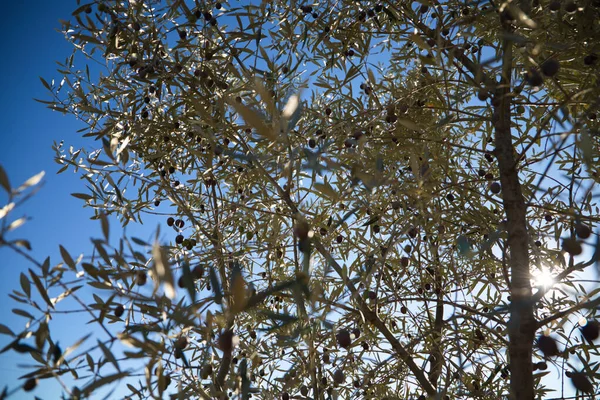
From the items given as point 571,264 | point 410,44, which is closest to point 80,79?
point 410,44

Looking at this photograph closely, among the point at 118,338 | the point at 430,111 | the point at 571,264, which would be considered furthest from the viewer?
the point at 430,111

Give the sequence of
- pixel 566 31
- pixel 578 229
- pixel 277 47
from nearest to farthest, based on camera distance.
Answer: pixel 578 229, pixel 566 31, pixel 277 47

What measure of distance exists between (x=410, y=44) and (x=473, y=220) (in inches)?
32.1

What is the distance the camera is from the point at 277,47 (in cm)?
211

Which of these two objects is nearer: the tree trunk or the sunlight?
the sunlight

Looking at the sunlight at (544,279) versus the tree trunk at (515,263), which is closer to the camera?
the sunlight at (544,279)

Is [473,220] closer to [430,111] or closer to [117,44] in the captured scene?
[430,111]

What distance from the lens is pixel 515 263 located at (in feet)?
4.22

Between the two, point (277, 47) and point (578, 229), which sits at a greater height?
point (277, 47)

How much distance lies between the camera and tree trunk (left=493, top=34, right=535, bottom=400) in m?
1.17

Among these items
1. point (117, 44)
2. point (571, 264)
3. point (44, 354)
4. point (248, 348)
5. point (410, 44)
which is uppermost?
point (410, 44)

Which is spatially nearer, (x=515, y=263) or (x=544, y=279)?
(x=544, y=279)

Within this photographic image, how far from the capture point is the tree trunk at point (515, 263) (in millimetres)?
1172

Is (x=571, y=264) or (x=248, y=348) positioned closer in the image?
(x=571, y=264)
